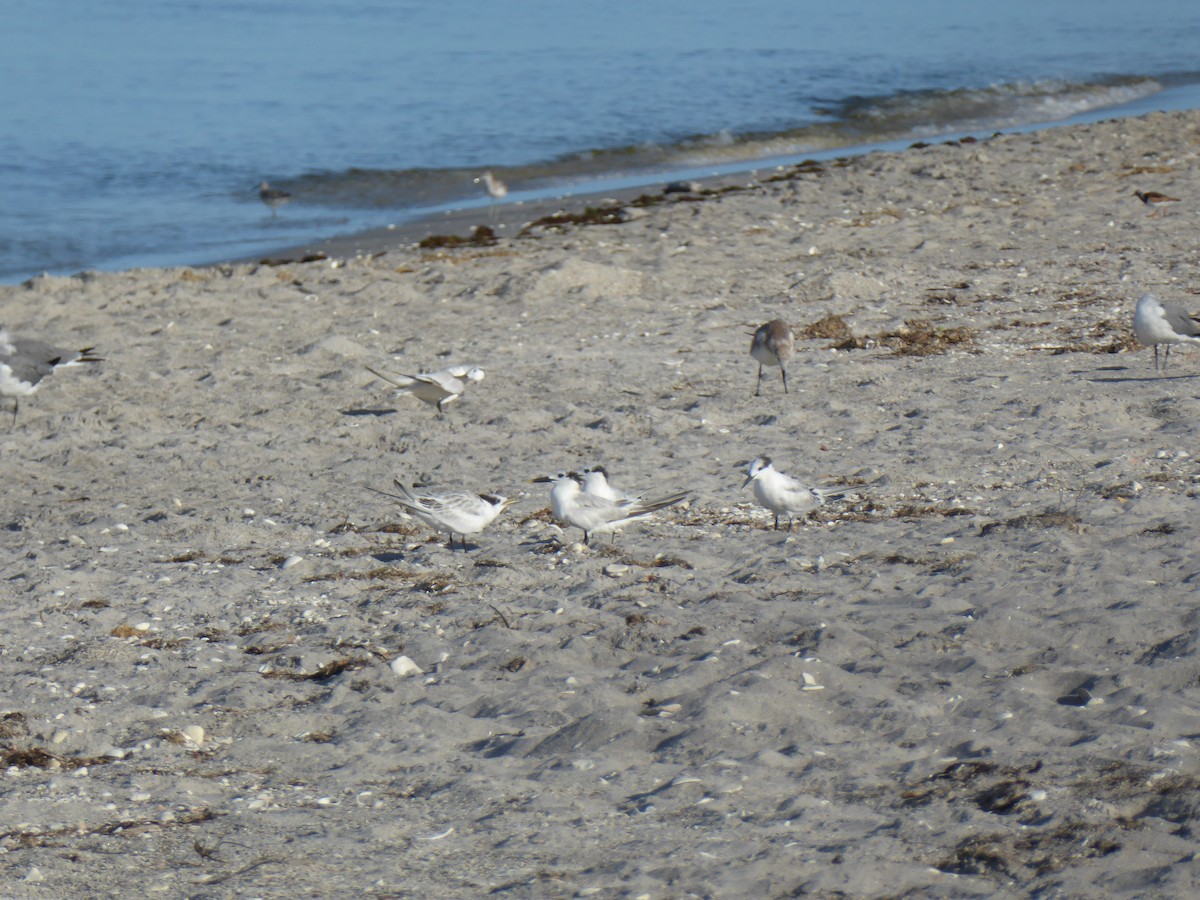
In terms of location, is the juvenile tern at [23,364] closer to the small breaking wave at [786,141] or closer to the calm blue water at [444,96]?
the calm blue water at [444,96]

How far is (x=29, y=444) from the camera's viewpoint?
788 cm

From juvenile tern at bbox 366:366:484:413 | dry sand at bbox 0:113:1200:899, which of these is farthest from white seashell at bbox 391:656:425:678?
juvenile tern at bbox 366:366:484:413

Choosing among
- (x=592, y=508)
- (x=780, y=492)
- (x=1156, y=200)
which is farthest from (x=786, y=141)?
(x=592, y=508)

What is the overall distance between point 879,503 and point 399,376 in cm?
295

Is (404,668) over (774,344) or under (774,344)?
under

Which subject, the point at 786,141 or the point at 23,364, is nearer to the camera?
the point at 23,364

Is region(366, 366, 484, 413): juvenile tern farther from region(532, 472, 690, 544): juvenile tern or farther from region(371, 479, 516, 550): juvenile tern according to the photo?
region(532, 472, 690, 544): juvenile tern

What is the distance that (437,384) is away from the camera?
7758mm

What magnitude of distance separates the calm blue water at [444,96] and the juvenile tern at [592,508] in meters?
8.93

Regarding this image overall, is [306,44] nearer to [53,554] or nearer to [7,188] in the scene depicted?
[7,188]

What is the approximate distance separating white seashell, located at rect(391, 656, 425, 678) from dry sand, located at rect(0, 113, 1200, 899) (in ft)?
0.11

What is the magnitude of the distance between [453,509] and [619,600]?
929mm

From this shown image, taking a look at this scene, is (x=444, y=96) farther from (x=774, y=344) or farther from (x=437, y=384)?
(x=774, y=344)

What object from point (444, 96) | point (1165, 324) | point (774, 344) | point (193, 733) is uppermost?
point (444, 96)
